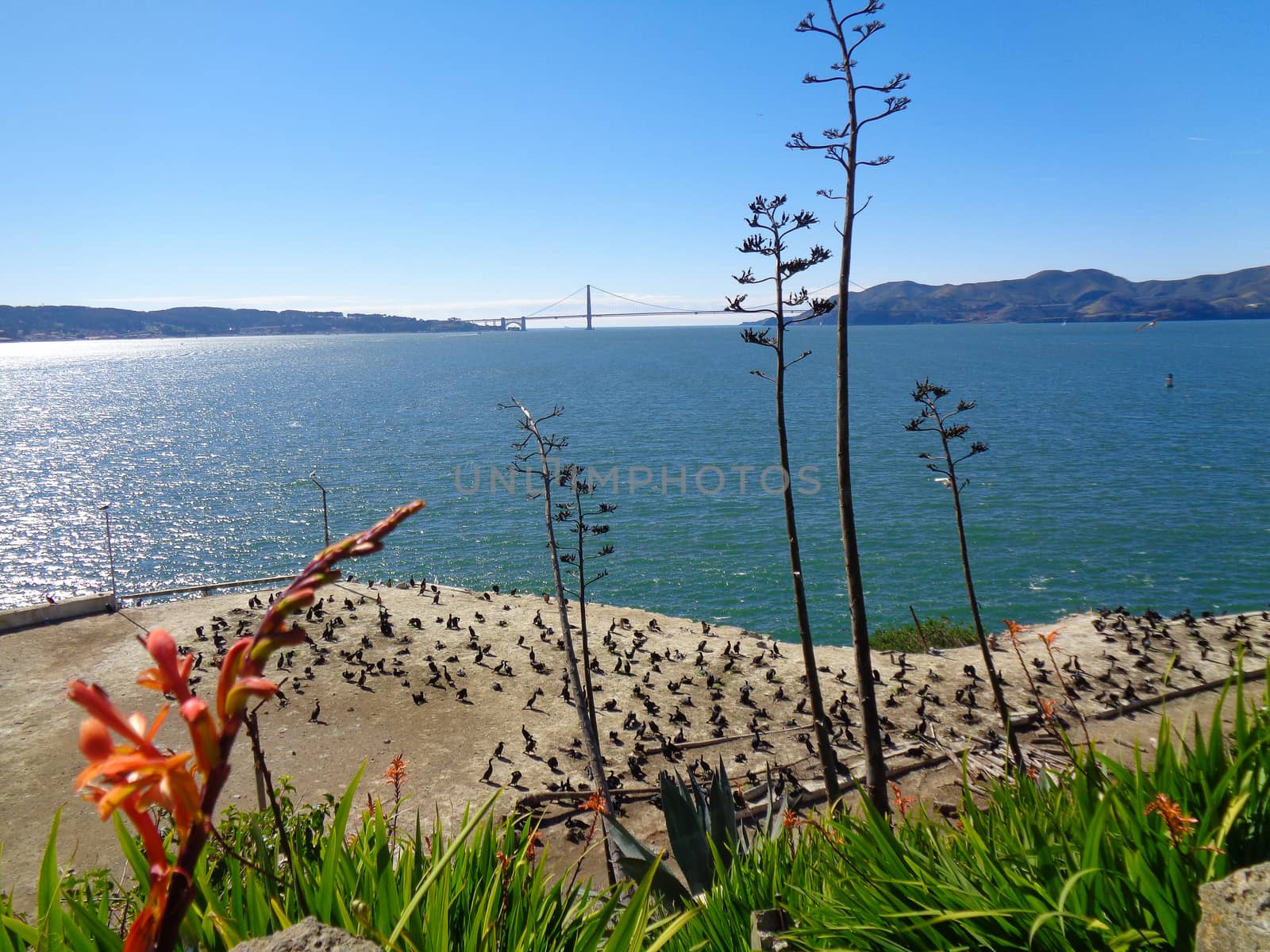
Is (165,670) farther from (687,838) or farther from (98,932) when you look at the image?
(687,838)

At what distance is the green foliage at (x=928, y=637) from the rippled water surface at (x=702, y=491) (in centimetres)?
200

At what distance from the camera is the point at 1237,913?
157cm

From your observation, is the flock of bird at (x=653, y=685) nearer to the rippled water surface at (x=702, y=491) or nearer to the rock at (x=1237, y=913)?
the rippled water surface at (x=702, y=491)

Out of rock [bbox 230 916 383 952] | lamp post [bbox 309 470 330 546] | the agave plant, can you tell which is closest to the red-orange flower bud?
rock [bbox 230 916 383 952]

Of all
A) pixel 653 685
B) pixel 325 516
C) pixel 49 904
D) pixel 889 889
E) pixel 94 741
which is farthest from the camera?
pixel 325 516

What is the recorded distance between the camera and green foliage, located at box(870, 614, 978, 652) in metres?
20.4

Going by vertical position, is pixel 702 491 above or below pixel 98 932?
below

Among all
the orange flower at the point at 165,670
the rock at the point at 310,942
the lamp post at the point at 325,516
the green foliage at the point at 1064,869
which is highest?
the orange flower at the point at 165,670

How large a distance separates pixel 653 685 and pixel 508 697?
265 centimetres

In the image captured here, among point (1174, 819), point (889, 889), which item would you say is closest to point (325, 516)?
point (889, 889)

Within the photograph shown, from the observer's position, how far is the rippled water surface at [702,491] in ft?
90.9

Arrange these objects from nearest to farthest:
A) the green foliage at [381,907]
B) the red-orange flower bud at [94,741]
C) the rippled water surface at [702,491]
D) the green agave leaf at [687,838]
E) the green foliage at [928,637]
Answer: the red-orange flower bud at [94,741] → the green foliage at [381,907] → the green agave leaf at [687,838] → the green foliage at [928,637] → the rippled water surface at [702,491]

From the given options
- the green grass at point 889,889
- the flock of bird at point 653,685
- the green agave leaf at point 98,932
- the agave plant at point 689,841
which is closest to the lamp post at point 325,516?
the flock of bird at point 653,685

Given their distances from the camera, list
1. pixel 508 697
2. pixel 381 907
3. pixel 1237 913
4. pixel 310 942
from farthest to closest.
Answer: pixel 508 697 → pixel 381 907 → pixel 1237 913 → pixel 310 942
